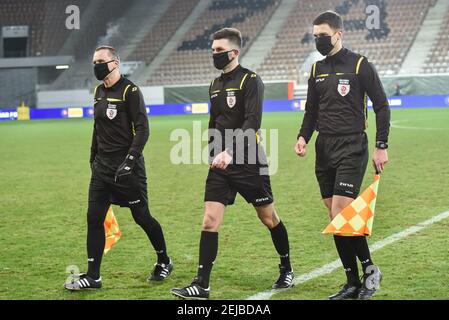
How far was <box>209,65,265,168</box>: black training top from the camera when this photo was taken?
5973mm

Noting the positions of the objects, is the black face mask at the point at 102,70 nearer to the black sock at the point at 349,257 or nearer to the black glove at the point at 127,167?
the black glove at the point at 127,167

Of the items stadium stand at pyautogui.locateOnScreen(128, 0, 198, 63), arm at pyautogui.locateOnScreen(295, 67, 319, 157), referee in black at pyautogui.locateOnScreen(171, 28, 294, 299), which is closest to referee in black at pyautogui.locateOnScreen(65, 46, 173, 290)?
referee in black at pyautogui.locateOnScreen(171, 28, 294, 299)

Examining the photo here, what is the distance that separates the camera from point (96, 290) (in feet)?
20.7

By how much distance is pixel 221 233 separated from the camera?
8.95 m

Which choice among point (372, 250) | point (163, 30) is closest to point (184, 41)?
point (163, 30)

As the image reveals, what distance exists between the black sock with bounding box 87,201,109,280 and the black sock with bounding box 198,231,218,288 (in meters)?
1.01

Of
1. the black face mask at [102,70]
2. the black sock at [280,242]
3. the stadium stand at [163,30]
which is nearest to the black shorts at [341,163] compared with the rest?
the black sock at [280,242]

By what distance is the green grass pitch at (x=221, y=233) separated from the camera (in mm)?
6387

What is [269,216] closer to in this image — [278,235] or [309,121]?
[278,235]

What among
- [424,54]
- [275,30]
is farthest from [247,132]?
[275,30]

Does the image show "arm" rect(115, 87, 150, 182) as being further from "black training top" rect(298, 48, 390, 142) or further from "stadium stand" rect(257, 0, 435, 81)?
"stadium stand" rect(257, 0, 435, 81)

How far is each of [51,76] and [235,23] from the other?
12.0 metres

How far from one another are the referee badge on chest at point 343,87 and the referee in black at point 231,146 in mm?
607

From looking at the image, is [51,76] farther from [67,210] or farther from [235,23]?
[67,210]
